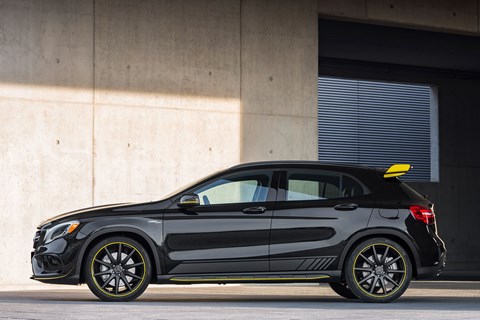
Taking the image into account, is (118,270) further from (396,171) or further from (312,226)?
(396,171)

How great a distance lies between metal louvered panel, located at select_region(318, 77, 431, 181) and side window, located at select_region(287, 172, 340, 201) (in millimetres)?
17376

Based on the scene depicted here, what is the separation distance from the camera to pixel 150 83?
53.1 feet

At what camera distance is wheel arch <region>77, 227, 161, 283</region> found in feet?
35.5

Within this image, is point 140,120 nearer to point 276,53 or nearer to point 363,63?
point 276,53

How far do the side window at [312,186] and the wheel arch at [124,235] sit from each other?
1.64 m

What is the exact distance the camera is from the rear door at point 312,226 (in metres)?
11.0

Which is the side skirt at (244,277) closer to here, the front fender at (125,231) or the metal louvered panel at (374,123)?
the front fender at (125,231)

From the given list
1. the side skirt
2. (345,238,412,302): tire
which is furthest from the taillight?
the side skirt

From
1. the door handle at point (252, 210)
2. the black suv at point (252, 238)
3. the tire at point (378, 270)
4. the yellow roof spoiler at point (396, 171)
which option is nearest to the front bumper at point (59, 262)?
the black suv at point (252, 238)

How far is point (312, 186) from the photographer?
11.3 m

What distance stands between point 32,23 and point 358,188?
6.72 m

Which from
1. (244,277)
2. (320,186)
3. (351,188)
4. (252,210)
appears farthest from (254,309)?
(351,188)

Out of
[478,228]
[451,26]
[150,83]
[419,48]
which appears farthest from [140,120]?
[478,228]

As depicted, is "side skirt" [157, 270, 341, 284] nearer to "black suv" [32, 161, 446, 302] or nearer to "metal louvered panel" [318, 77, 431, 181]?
"black suv" [32, 161, 446, 302]
